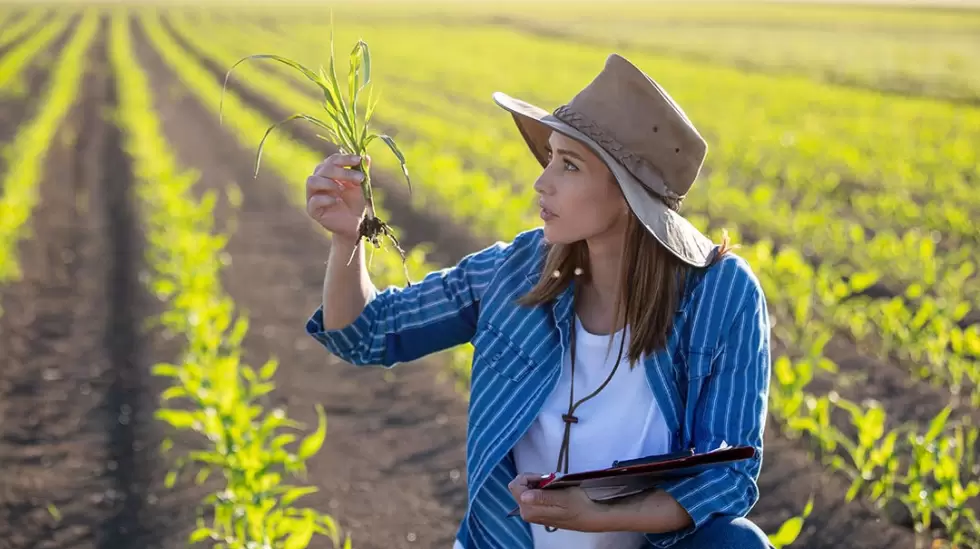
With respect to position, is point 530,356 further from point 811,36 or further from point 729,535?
point 811,36

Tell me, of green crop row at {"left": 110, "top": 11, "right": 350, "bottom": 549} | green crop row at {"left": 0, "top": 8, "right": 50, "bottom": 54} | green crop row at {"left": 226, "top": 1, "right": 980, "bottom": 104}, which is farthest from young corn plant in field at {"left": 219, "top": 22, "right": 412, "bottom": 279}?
green crop row at {"left": 0, "top": 8, "right": 50, "bottom": 54}

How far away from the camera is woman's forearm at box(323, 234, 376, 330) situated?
2016mm

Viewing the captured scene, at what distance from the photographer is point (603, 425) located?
77.9 inches

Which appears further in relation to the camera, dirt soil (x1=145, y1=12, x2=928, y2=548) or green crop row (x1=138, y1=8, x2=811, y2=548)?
dirt soil (x1=145, y1=12, x2=928, y2=548)

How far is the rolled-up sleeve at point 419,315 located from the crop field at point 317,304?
0.26ft

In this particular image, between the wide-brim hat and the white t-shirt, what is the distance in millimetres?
224

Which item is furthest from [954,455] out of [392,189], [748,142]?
[748,142]

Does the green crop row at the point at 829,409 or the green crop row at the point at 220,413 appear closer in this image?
the green crop row at the point at 220,413

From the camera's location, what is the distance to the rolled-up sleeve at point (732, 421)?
6.04 ft

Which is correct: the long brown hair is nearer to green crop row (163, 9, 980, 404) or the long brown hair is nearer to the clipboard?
the clipboard

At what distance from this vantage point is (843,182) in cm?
1023

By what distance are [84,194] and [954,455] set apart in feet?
23.8

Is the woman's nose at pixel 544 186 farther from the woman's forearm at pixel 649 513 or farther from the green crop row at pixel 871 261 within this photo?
the green crop row at pixel 871 261

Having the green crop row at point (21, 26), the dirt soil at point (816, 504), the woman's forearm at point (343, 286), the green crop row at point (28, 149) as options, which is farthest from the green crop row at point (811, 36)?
the woman's forearm at point (343, 286)
